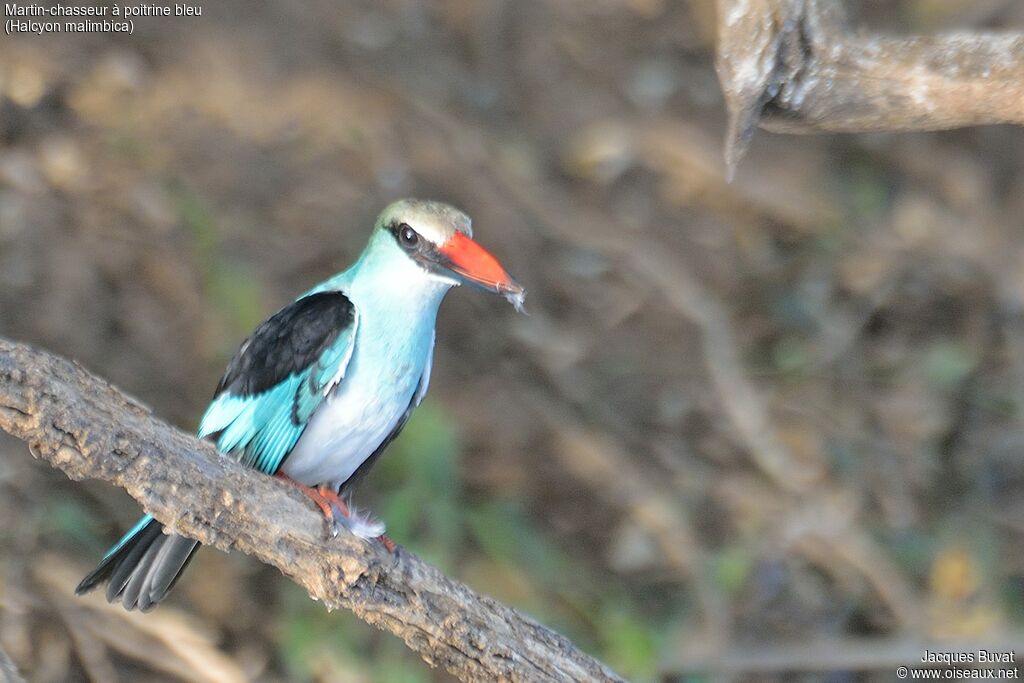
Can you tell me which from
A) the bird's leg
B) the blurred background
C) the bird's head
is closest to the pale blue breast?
the bird's head

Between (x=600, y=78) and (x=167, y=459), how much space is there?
421 centimetres

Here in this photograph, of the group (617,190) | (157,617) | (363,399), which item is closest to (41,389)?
(363,399)

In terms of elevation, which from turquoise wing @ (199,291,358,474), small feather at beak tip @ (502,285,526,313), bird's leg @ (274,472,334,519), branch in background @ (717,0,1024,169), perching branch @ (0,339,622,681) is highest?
branch in background @ (717,0,1024,169)

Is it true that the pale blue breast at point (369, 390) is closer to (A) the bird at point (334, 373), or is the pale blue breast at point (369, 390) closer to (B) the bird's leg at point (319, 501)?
(A) the bird at point (334, 373)

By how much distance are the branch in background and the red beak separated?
0.61m

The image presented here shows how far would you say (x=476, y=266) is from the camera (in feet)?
9.94

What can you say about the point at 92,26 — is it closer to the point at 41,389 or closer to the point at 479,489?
the point at 479,489

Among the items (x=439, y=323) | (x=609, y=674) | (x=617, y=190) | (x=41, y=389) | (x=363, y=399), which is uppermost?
(x=617, y=190)

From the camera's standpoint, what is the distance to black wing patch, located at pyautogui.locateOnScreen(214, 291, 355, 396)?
9.99 ft

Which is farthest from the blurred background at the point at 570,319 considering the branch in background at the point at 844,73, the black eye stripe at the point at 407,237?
the branch in background at the point at 844,73

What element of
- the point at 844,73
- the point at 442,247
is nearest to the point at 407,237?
the point at 442,247

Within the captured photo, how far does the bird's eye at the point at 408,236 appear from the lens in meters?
3.13

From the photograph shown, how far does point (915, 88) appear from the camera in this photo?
268 cm

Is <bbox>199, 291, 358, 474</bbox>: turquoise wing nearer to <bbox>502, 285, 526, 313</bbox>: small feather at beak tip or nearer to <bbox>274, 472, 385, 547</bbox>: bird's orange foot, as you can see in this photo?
<bbox>274, 472, 385, 547</bbox>: bird's orange foot
